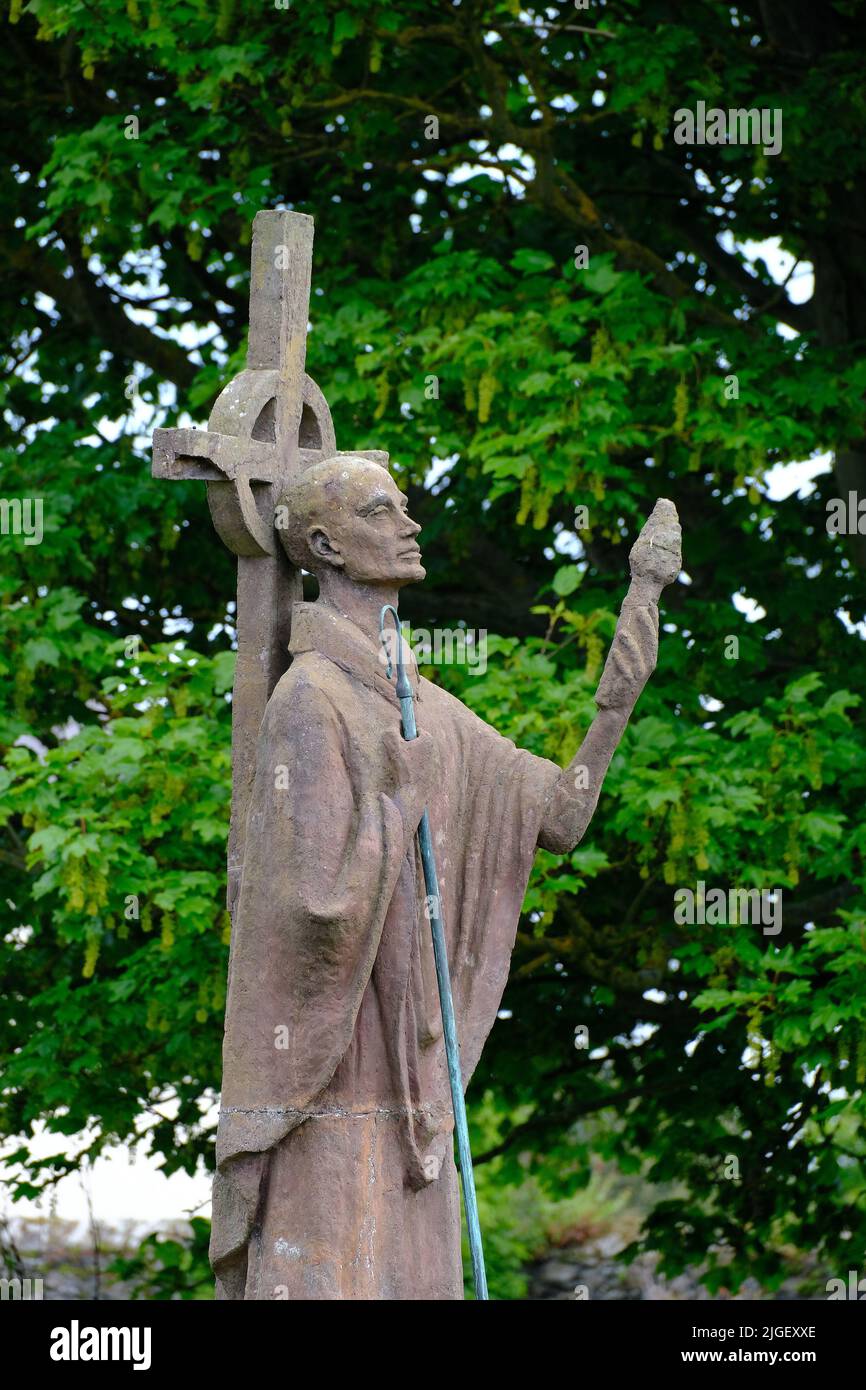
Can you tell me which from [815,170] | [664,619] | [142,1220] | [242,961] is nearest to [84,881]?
[664,619]

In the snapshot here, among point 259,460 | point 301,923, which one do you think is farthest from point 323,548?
point 301,923

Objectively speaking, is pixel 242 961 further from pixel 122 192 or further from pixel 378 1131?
pixel 122 192

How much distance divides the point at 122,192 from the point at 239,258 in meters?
1.07

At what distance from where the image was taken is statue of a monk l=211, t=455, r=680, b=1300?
627cm

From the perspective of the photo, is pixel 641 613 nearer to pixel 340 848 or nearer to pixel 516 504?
pixel 340 848

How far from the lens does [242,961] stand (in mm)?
6320

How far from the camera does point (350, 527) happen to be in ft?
21.6

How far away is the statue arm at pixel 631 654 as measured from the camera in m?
6.51

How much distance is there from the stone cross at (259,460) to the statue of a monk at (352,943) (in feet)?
0.36
